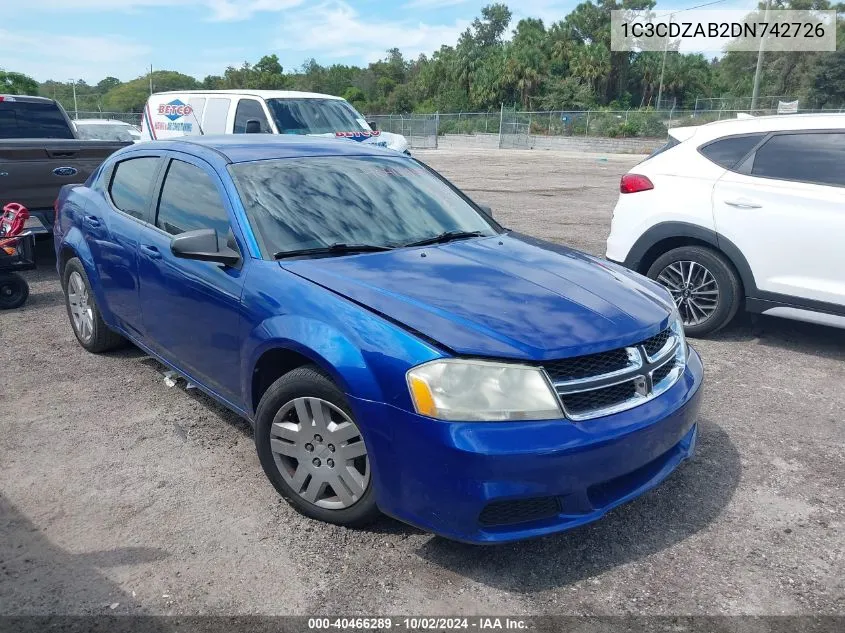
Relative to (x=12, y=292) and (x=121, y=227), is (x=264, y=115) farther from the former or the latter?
(x=121, y=227)

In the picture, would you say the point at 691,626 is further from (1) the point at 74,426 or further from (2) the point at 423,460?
(1) the point at 74,426

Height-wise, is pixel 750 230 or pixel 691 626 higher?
pixel 750 230

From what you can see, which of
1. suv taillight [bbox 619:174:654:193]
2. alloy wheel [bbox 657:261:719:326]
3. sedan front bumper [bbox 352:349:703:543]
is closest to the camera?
sedan front bumper [bbox 352:349:703:543]

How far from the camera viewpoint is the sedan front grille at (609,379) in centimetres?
271

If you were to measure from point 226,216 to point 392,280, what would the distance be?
1.08 metres

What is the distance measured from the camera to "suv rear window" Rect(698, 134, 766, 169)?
5715 millimetres

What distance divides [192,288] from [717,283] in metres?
4.08

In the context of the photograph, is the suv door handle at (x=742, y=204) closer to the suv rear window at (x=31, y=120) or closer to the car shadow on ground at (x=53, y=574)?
the car shadow on ground at (x=53, y=574)

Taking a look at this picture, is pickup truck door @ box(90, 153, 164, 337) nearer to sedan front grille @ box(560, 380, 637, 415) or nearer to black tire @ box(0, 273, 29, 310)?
black tire @ box(0, 273, 29, 310)

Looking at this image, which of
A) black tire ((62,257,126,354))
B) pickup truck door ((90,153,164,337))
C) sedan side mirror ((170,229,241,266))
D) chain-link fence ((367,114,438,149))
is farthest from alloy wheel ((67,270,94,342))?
chain-link fence ((367,114,438,149))

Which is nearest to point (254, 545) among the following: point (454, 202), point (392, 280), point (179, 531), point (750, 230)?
point (179, 531)

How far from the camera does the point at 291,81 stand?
3824 inches

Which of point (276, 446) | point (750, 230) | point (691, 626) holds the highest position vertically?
point (750, 230)

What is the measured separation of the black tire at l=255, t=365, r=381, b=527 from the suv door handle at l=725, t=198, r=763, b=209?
4002 millimetres
